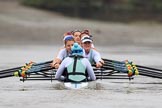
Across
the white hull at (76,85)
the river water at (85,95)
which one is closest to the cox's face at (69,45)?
the river water at (85,95)

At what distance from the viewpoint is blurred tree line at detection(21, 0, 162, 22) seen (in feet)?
164

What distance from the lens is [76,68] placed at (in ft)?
52.9

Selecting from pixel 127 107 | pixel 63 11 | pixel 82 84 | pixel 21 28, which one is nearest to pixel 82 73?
pixel 82 84

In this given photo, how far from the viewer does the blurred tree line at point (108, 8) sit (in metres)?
50.1

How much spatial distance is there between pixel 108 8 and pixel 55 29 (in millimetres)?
8399

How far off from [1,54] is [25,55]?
1433 millimetres

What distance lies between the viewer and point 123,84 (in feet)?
59.2

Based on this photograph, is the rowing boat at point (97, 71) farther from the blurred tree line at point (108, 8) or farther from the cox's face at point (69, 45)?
the blurred tree line at point (108, 8)

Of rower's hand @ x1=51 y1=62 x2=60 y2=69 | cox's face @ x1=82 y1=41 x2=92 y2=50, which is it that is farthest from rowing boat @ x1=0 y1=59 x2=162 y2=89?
cox's face @ x1=82 y1=41 x2=92 y2=50

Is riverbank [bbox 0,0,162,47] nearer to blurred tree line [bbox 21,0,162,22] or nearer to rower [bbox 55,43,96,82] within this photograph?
blurred tree line [bbox 21,0,162,22]

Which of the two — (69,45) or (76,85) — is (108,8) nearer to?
(69,45)

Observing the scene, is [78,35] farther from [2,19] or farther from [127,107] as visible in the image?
[2,19]

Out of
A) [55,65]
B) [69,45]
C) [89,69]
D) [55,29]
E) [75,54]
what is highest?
[55,29]

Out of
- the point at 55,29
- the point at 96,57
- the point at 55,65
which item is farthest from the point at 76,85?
the point at 55,29
